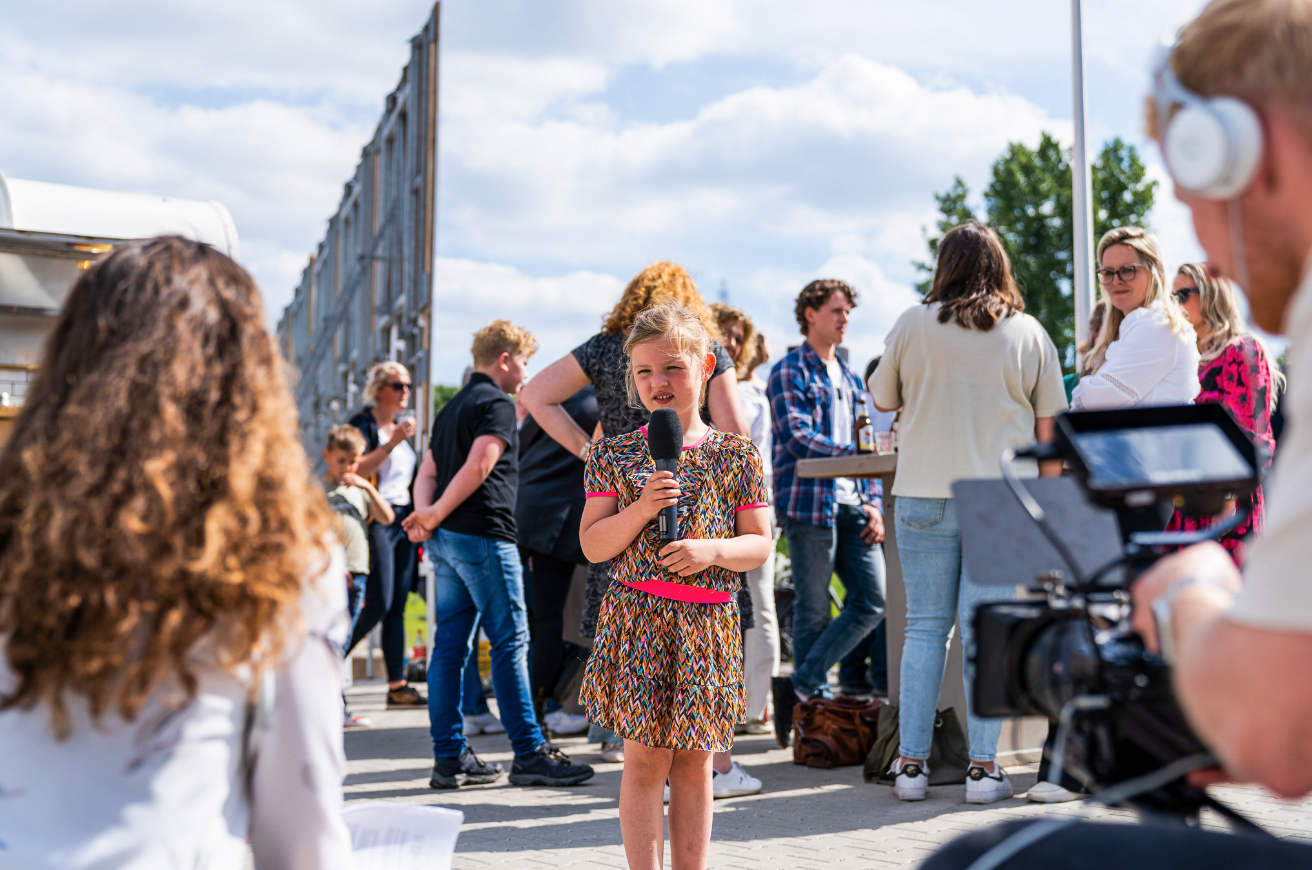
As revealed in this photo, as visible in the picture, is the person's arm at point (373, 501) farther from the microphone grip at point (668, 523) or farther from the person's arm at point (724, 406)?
the microphone grip at point (668, 523)

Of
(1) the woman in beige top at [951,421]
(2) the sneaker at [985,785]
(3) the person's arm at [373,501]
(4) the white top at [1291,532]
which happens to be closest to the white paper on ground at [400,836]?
(4) the white top at [1291,532]

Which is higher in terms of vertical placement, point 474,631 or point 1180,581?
point 1180,581

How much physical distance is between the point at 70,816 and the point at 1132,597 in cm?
129

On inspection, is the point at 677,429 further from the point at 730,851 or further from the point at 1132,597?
the point at 1132,597

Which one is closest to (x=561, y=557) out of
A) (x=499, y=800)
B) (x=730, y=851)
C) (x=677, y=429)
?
(x=499, y=800)

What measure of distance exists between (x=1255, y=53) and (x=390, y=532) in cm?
770

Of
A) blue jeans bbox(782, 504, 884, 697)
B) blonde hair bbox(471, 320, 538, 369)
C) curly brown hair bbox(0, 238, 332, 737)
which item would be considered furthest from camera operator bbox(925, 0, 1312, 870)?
blue jeans bbox(782, 504, 884, 697)

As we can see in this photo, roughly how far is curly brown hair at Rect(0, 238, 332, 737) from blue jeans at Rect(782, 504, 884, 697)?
17.6 ft

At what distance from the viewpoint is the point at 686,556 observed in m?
3.53

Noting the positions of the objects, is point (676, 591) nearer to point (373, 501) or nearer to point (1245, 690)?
point (1245, 690)

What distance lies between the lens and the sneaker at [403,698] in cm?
858

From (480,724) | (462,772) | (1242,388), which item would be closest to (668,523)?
(1242,388)

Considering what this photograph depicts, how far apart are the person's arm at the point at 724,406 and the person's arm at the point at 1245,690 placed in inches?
141

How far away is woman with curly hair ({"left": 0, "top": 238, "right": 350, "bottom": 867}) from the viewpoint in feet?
4.78
